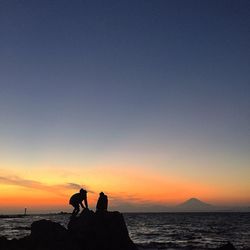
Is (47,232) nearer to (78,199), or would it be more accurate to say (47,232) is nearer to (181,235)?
(78,199)

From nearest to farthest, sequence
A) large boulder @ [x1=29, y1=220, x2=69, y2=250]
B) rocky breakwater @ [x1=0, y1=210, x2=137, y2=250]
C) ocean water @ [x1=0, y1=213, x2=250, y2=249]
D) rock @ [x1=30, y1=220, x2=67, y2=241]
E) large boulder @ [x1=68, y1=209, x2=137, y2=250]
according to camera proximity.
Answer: large boulder @ [x1=29, y1=220, x2=69, y2=250] < rocky breakwater @ [x1=0, y1=210, x2=137, y2=250] < rock @ [x1=30, y1=220, x2=67, y2=241] < large boulder @ [x1=68, y1=209, x2=137, y2=250] < ocean water @ [x1=0, y1=213, x2=250, y2=249]

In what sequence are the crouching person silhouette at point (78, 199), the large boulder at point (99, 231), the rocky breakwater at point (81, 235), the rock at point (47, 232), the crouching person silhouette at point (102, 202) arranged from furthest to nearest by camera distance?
the crouching person silhouette at point (102, 202) < the crouching person silhouette at point (78, 199) < the large boulder at point (99, 231) < the rock at point (47, 232) < the rocky breakwater at point (81, 235)

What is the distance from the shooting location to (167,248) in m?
40.1

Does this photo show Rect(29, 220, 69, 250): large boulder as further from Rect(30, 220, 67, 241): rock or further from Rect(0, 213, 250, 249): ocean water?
Rect(0, 213, 250, 249): ocean water

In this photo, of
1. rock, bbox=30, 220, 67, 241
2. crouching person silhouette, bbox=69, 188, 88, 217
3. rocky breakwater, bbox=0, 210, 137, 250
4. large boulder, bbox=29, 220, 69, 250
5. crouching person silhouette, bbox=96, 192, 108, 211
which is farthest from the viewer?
crouching person silhouette, bbox=96, 192, 108, 211

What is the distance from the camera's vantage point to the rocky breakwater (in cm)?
2291

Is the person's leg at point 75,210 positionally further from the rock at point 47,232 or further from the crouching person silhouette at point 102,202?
the rock at point 47,232

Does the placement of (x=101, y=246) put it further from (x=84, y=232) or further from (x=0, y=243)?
(x=0, y=243)

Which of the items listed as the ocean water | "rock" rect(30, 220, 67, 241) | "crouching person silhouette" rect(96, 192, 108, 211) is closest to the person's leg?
"crouching person silhouette" rect(96, 192, 108, 211)

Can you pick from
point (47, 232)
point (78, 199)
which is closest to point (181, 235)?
point (78, 199)

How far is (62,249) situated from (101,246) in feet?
9.01

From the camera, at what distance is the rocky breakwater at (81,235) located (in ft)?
75.2

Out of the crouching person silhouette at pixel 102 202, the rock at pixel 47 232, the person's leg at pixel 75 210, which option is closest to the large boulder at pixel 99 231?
the person's leg at pixel 75 210

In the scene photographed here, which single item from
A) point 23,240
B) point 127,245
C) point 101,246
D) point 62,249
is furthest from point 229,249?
point 23,240
